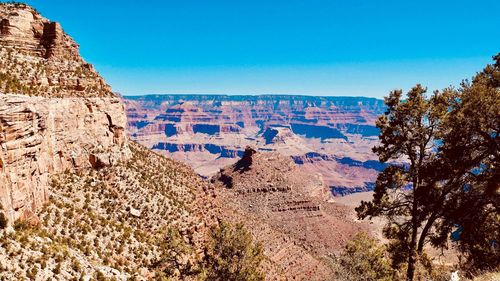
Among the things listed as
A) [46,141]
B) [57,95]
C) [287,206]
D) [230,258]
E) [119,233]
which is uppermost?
[57,95]

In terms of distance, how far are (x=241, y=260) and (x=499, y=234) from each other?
638 inches

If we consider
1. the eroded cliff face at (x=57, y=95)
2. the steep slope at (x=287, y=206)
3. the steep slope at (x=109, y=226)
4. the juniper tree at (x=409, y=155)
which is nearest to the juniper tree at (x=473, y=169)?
the juniper tree at (x=409, y=155)

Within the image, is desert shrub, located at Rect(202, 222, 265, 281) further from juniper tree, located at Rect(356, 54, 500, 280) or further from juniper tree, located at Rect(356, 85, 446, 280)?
juniper tree, located at Rect(356, 54, 500, 280)

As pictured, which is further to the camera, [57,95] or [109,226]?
[57,95]

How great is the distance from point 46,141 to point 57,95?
543cm

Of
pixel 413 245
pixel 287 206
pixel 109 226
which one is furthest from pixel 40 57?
pixel 287 206

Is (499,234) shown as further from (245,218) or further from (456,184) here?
(245,218)

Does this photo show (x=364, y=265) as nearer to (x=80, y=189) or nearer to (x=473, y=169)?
(x=473, y=169)

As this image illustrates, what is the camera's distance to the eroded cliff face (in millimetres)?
27541

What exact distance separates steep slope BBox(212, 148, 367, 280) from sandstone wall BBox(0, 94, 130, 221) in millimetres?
23322

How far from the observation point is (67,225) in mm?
24719

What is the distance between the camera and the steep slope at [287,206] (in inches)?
2589

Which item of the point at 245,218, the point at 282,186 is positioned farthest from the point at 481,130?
the point at 282,186

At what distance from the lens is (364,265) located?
2989cm
